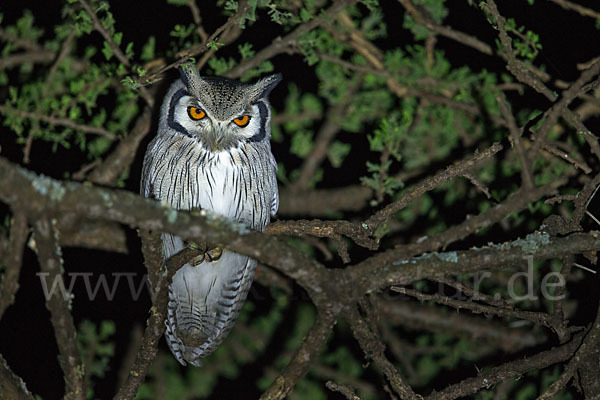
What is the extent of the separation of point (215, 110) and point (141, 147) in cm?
101

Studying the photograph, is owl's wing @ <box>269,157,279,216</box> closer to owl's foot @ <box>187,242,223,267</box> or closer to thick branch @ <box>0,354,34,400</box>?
owl's foot @ <box>187,242,223,267</box>

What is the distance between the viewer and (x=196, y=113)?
2.38 meters

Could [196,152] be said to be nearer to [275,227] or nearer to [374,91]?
[275,227]

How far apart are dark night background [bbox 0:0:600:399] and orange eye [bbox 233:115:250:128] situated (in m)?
0.90

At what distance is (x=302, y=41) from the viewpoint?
2.73 meters

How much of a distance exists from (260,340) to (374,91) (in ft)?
5.04

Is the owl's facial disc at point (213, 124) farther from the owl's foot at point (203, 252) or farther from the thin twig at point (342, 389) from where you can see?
the thin twig at point (342, 389)

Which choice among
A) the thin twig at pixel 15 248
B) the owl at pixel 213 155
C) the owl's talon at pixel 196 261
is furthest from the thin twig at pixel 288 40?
the thin twig at pixel 15 248

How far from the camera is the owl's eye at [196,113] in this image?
237 cm

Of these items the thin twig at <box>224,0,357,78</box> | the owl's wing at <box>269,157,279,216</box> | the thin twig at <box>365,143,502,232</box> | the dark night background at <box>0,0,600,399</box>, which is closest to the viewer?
the thin twig at <box>365,143,502,232</box>

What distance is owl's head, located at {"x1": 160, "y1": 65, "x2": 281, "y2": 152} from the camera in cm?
231

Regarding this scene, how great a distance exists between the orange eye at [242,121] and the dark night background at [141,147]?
2.94ft

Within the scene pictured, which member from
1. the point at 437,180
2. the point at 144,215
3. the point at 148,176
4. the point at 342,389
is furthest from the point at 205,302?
the point at 144,215

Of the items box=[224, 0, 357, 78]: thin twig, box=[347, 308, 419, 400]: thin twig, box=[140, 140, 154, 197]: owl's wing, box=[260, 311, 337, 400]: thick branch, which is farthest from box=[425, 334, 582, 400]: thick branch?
box=[224, 0, 357, 78]: thin twig
